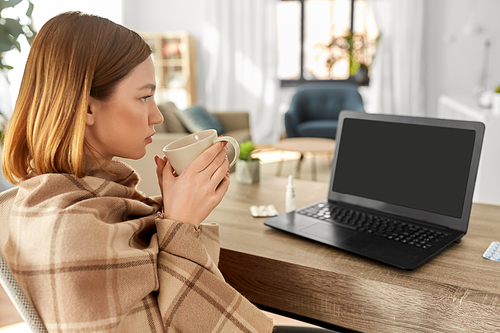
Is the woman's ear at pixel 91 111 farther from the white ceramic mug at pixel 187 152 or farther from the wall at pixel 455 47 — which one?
the wall at pixel 455 47

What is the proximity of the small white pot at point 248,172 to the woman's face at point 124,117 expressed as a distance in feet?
2.38

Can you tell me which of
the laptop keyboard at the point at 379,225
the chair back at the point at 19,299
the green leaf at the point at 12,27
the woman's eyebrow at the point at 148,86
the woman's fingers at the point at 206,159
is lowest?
the laptop keyboard at the point at 379,225

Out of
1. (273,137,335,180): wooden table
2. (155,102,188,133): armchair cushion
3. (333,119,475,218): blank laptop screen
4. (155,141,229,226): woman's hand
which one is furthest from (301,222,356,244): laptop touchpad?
(155,102,188,133): armchair cushion

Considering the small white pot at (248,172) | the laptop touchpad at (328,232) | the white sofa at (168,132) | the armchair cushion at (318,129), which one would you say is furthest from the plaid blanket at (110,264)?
the armchair cushion at (318,129)

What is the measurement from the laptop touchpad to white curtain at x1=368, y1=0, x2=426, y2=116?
184 inches

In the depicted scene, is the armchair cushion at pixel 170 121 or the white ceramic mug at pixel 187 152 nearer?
the white ceramic mug at pixel 187 152

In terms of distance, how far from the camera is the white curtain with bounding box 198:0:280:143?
575 centimetres

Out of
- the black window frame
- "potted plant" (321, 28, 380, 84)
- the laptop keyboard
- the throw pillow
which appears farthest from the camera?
the black window frame

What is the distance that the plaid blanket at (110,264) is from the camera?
0.57 meters

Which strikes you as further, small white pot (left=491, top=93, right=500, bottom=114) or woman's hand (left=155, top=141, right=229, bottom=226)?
small white pot (left=491, top=93, right=500, bottom=114)

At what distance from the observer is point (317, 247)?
2.98 feet

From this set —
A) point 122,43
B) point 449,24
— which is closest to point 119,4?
point 449,24

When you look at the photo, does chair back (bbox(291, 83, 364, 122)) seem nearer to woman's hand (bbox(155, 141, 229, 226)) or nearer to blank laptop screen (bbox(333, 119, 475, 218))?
blank laptop screen (bbox(333, 119, 475, 218))

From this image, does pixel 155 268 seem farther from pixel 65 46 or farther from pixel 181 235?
pixel 65 46
